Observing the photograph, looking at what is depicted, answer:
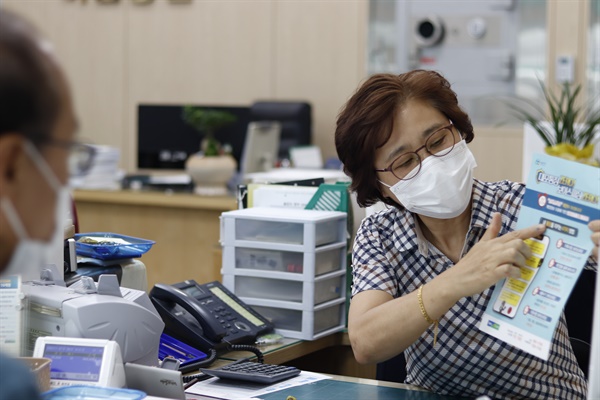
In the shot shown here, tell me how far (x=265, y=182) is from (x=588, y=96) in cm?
341

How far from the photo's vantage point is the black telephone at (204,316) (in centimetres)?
248

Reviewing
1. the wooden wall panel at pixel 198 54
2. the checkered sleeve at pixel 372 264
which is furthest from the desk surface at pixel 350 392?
the wooden wall panel at pixel 198 54

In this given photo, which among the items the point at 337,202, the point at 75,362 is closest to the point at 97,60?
the point at 337,202

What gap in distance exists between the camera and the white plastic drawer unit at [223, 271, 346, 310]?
279 cm

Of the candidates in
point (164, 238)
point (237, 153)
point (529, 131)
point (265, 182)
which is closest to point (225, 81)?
point (237, 153)

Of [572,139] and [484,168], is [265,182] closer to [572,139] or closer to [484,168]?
[572,139]

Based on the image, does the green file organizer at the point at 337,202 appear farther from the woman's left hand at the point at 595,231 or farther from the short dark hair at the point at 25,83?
the short dark hair at the point at 25,83

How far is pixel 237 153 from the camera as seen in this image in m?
6.62

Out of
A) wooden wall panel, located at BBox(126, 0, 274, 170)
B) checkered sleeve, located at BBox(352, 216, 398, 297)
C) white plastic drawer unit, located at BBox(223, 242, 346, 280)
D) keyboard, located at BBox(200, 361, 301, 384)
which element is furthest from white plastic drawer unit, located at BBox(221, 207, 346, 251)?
wooden wall panel, located at BBox(126, 0, 274, 170)

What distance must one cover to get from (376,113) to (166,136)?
5019mm

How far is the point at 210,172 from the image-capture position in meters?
5.62

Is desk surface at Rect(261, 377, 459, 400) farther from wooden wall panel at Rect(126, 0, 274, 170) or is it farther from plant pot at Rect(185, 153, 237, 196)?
wooden wall panel at Rect(126, 0, 274, 170)

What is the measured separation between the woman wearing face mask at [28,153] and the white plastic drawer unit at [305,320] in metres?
1.67

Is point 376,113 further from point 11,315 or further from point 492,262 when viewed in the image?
point 11,315
